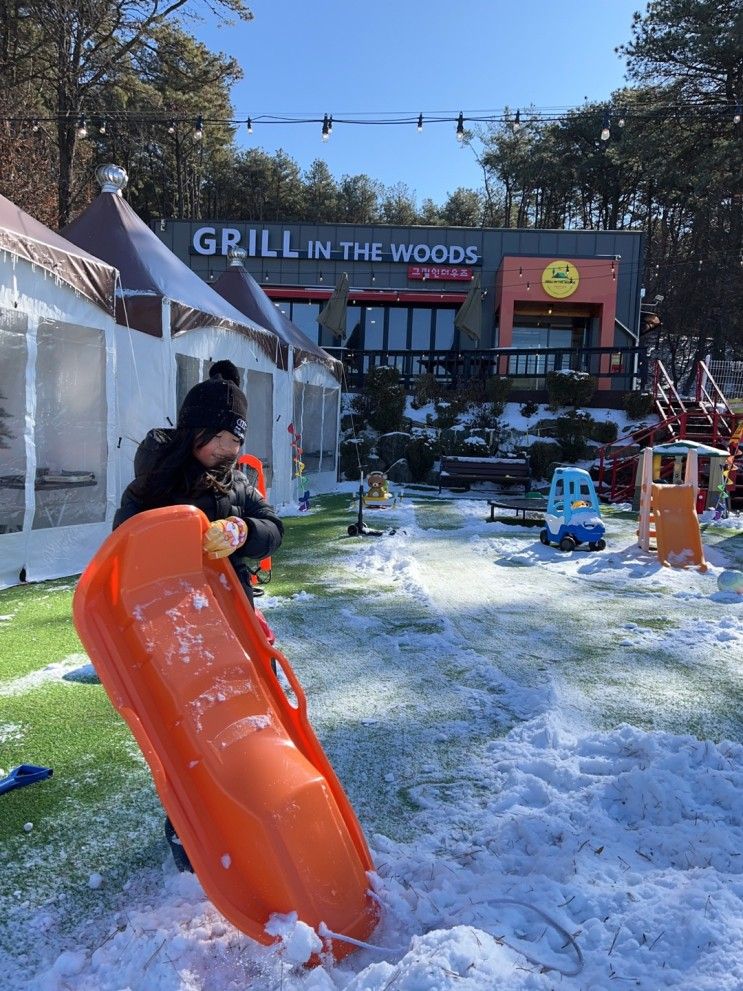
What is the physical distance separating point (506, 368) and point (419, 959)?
67.2 ft

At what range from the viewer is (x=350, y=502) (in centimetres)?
1221

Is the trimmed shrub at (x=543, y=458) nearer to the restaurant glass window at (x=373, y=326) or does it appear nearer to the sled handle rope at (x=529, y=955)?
the restaurant glass window at (x=373, y=326)

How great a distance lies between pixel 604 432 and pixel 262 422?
30.7 feet

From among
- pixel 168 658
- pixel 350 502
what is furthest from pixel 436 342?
pixel 168 658

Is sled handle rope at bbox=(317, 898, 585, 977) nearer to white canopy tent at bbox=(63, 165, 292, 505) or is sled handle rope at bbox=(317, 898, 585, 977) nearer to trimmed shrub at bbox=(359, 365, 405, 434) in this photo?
white canopy tent at bbox=(63, 165, 292, 505)

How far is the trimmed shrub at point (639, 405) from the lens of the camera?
16344 mm

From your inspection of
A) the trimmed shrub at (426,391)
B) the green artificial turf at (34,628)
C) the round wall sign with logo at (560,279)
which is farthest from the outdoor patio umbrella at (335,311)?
the green artificial turf at (34,628)

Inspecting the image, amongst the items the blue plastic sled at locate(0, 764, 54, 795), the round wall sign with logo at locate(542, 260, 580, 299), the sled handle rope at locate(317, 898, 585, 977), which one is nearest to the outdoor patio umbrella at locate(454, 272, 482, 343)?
the round wall sign with logo at locate(542, 260, 580, 299)

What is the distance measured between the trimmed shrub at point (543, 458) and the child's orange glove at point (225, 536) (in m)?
14.1

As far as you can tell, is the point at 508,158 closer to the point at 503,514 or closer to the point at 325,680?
the point at 503,514

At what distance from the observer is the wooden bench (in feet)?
47.1

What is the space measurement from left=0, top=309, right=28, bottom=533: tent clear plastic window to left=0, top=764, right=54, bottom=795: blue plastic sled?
3.53m

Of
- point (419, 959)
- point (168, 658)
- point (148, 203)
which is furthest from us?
point (148, 203)

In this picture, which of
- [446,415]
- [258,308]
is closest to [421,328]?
[446,415]
